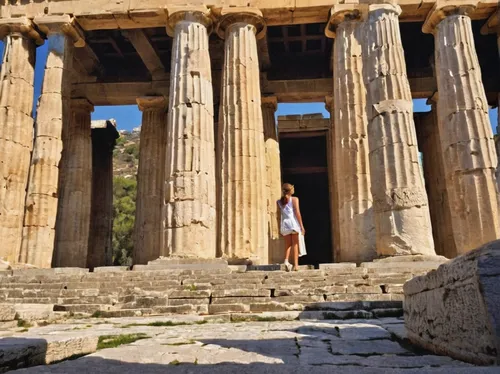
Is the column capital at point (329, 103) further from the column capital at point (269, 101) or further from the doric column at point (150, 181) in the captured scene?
the doric column at point (150, 181)

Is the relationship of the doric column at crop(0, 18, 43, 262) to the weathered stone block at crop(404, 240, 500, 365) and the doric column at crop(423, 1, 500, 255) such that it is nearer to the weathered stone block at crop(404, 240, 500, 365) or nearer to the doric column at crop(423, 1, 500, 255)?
the doric column at crop(423, 1, 500, 255)

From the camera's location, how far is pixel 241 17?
1361 cm

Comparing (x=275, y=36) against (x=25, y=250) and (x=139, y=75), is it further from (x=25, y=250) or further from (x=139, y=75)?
(x=25, y=250)

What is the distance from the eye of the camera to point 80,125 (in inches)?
707

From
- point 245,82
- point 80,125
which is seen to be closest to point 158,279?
point 245,82

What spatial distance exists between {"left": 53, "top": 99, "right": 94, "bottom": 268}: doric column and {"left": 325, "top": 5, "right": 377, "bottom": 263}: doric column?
9.22 m

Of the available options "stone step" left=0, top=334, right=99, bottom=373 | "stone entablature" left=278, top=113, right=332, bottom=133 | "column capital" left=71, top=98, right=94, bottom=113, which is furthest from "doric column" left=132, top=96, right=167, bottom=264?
"stone step" left=0, top=334, right=99, bottom=373

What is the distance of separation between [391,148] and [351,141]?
1.67 meters

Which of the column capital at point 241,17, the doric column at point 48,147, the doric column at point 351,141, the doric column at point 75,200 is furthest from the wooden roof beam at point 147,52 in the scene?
the doric column at point 351,141

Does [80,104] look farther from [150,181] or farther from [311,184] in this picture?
[311,184]

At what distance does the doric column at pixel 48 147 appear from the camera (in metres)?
13.0

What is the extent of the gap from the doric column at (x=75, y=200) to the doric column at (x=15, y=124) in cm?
250

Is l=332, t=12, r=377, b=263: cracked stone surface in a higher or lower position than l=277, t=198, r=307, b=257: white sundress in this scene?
higher

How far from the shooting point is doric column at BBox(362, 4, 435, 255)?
10.5 metres
